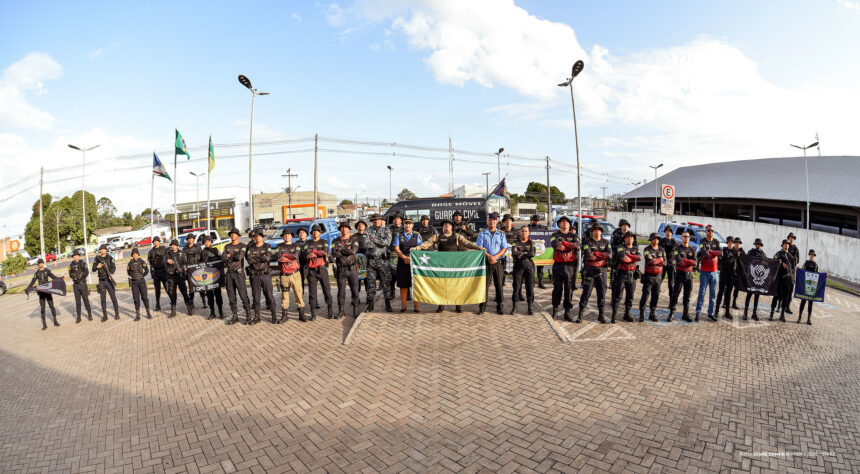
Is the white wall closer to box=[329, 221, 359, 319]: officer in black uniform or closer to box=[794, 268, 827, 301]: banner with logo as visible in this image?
box=[794, 268, 827, 301]: banner with logo

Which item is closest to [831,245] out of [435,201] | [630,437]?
[435,201]

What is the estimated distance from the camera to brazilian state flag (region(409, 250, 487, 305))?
8.19 metres

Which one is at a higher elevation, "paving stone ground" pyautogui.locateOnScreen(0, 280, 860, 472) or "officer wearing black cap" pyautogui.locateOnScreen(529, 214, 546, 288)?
"officer wearing black cap" pyautogui.locateOnScreen(529, 214, 546, 288)

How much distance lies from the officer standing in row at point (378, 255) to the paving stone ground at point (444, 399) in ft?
2.11

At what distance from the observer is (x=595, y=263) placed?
7.97m

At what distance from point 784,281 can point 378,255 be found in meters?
9.03

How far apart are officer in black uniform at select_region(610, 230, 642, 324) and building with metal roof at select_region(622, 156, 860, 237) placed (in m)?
25.1

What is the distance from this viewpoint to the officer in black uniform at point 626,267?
315 inches

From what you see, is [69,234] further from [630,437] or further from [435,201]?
[630,437]

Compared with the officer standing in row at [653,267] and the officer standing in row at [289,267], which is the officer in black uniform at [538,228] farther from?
the officer standing in row at [289,267]

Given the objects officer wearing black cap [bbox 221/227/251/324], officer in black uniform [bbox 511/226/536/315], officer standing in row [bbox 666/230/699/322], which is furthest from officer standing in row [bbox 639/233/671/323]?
officer wearing black cap [bbox 221/227/251/324]

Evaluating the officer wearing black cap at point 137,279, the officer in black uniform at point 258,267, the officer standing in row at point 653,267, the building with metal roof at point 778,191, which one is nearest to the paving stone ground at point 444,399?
the officer standing in row at point 653,267

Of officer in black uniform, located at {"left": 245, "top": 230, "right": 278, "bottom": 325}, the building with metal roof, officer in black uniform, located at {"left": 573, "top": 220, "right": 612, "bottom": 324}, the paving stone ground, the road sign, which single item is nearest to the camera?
the paving stone ground

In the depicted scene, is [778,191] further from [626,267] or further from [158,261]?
[158,261]
